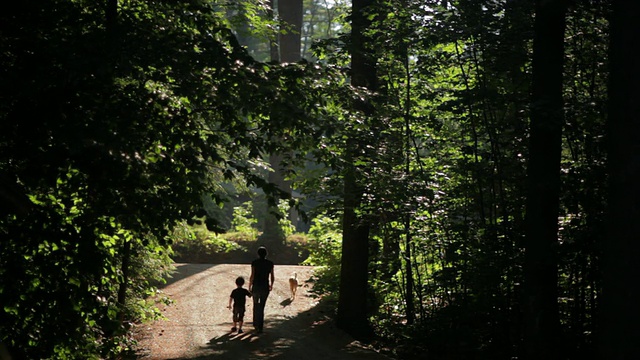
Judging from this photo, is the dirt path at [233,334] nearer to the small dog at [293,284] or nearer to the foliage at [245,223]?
the small dog at [293,284]

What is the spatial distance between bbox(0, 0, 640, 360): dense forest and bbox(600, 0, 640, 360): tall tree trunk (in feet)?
0.07

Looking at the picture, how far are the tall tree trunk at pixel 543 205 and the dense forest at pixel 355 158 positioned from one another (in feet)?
0.09

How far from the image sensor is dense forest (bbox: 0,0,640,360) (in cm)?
662

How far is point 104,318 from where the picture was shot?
6801 millimetres

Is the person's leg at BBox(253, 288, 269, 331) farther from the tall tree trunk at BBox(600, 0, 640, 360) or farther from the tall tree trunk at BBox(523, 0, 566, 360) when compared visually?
the tall tree trunk at BBox(600, 0, 640, 360)

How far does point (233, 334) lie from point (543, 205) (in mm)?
7826

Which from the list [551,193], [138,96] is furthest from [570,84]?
[138,96]

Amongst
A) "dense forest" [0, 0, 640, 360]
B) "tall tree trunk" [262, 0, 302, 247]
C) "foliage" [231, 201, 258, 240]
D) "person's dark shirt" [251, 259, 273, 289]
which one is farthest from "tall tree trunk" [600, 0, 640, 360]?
"foliage" [231, 201, 258, 240]

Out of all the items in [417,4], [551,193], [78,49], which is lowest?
[551,193]

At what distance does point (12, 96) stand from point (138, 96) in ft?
4.10

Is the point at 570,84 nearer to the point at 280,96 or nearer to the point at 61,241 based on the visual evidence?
the point at 280,96

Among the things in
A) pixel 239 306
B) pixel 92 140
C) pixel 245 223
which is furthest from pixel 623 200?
pixel 245 223

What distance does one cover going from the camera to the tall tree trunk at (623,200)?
677 centimetres

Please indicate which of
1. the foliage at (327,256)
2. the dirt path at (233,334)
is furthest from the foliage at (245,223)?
the foliage at (327,256)
